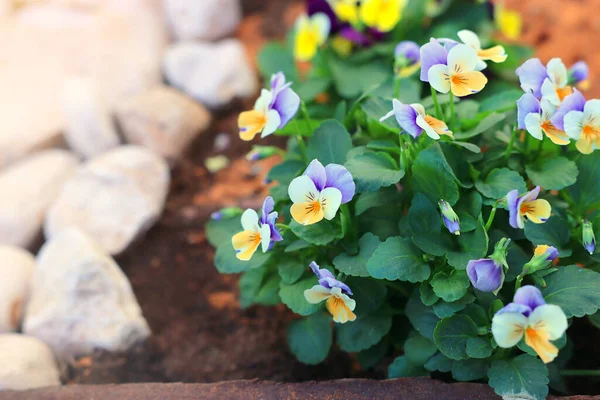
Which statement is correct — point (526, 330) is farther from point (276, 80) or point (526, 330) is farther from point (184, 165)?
point (184, 165)

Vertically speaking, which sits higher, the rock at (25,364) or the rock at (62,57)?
the rock at (62,57)

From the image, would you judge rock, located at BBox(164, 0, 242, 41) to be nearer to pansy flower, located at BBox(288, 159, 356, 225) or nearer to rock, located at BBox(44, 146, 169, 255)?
rock, located at BBox(44, 146, 169, 255)


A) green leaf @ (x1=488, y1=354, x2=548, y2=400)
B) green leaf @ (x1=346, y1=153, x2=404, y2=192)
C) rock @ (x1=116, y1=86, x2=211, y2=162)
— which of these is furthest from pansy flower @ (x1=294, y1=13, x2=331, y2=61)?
green leaf @ (x1=488, y1=354, x2=548, y2=400)

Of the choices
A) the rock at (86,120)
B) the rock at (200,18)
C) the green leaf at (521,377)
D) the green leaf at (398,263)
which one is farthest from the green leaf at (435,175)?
the rock at (200,18)

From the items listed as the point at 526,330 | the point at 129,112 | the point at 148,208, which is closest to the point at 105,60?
the point at 129,112

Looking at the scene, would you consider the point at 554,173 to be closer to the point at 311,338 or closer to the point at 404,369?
the point at 404,369

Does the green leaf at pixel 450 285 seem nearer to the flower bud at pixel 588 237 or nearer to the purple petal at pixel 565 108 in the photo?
the flower bud at pixel 588 237
